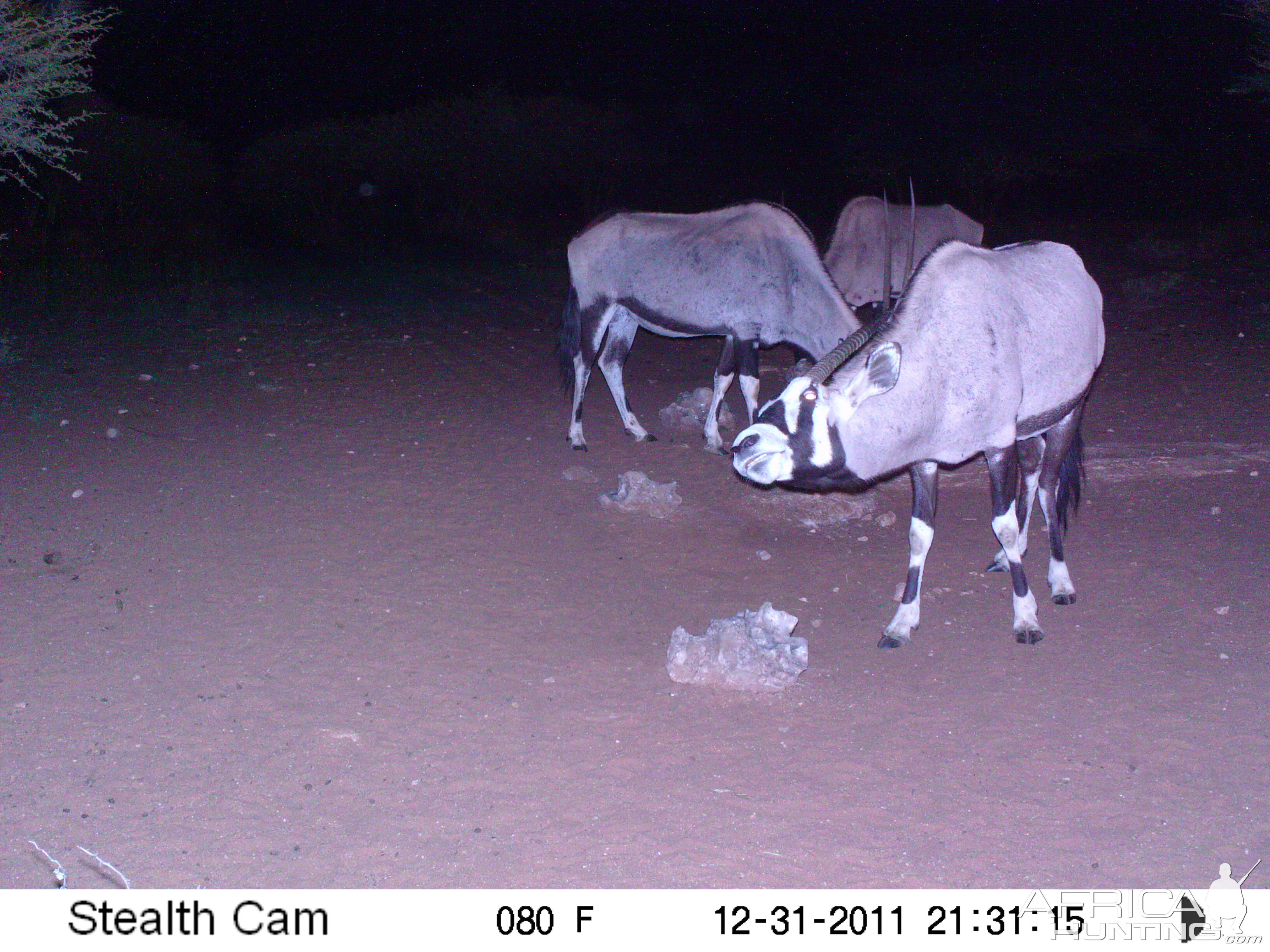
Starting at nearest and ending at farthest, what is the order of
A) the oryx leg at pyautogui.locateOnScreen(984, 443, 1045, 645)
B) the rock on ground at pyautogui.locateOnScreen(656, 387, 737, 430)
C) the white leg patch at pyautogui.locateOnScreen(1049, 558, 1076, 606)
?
the oryx leg at pyautogui.locateOnScreen(984, 443, 1045, 645), the white leg patch at pyautogui.locateOnScreen(1049, 558, 1076, 606), the rock on ground at pyautogui.locateOnScreen(656, 387, 737, 430)

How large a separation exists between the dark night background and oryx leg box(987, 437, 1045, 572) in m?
17.2

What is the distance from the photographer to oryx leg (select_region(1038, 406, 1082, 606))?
566 cm

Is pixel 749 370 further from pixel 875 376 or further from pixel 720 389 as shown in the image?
pixel 875 376

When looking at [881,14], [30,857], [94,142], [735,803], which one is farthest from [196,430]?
[881,14]

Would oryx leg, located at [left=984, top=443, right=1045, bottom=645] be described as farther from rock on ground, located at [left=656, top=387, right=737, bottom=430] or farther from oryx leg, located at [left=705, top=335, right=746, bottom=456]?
rock on ground, located at [left=656, top=387, right=737, bottom=430]

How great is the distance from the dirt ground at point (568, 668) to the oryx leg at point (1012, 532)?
11 cm

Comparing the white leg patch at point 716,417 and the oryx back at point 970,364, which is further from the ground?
the oryx back at point 970,364

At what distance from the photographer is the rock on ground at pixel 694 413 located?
8.98 meters

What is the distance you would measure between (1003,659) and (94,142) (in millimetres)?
26971

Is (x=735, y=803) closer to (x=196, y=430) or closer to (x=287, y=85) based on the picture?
(x=196, y=430)

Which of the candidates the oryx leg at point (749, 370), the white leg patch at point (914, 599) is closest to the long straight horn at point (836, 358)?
the white leg patch at point (914, 599)

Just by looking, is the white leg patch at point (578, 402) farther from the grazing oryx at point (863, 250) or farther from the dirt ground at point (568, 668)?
the grazing oryx at point (863, 250)

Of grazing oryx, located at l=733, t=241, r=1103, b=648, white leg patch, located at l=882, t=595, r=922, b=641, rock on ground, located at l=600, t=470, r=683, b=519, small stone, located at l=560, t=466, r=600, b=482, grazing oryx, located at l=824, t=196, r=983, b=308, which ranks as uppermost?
grazing oryx, located at l=733, t=241, r=1103, b=648

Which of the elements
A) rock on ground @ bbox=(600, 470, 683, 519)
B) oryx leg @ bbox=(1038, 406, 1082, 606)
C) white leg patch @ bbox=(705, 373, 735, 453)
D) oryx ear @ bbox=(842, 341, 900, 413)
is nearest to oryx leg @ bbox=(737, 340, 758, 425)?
white leg patch @ bbox=(705, 373, 735, 453)
